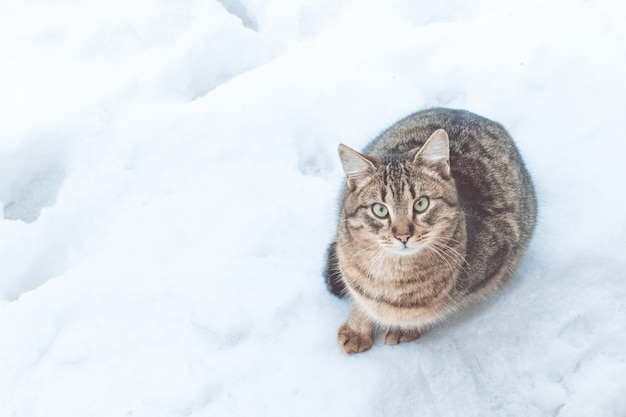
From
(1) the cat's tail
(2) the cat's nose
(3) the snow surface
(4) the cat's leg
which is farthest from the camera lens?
(1) the cat's tail

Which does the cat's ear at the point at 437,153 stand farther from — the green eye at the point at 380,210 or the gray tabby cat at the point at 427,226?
the green eye at the point at 380,210

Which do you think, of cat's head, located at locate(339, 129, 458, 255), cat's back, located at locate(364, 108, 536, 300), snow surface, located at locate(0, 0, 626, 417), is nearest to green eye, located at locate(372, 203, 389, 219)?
cat's head, located at locate(339, 129, 458, 255)

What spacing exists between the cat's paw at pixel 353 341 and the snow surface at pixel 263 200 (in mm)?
42

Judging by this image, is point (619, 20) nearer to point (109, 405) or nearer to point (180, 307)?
point (180, 307)

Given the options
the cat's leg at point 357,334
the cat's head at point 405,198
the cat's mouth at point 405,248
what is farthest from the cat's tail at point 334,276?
the cat's mouth at point 405,248

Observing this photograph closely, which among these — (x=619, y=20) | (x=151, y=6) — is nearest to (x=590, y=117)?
(x=619, y=20)

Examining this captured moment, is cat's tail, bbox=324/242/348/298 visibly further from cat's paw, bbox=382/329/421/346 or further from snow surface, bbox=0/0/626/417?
cat's paw, bbox=382/329/421/346

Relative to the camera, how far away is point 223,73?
389 centimetres

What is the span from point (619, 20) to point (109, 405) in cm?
315

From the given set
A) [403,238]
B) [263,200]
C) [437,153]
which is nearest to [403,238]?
[403,238]

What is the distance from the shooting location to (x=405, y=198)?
2145 millimetres

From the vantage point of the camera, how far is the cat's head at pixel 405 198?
213 cm

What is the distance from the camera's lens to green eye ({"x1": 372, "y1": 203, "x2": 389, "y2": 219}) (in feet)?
7.12

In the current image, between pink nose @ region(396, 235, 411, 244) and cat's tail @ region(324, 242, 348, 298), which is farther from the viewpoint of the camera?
cat's tail @ region(324, 242, 348, 298)
